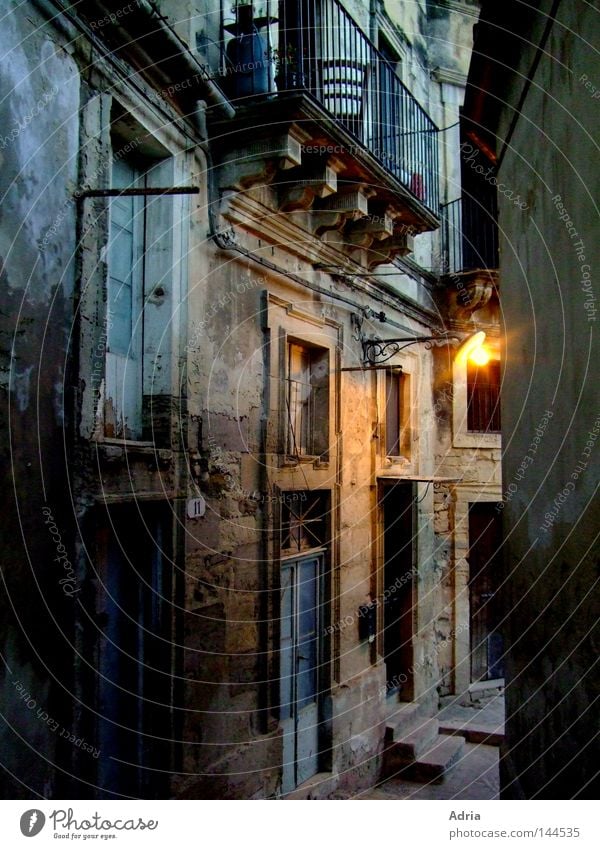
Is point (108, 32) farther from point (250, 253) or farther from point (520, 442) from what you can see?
point (520, 442)

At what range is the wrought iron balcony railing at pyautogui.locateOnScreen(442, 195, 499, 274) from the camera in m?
11.6

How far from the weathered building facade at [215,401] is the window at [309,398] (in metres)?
0.03

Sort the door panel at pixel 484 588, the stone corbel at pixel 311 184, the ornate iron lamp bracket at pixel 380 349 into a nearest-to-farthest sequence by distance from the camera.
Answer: the stone corbel at pixel 311 184 → the ornate iron lamp bracket at pixel 380 349 → the door panel at pixel 484 588

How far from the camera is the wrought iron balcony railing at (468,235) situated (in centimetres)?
1156

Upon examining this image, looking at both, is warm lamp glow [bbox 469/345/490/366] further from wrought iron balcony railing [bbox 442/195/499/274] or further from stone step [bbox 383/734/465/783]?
stone step [bbox 383/734/465/783]

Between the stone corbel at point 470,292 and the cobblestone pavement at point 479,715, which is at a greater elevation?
the stone corbel at point 470,292

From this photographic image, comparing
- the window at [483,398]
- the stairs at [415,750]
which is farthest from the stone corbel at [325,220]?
the stairs at [415,750]

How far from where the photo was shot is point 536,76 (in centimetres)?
419

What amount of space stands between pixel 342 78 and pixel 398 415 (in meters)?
4.63

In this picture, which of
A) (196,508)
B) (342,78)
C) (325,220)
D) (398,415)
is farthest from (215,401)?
(398,415)

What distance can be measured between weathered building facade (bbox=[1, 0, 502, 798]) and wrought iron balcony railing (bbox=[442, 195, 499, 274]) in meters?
1.07

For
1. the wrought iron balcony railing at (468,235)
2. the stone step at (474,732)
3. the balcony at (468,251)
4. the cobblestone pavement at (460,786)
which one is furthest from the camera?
the wrought iron balcony railing at (468,235)

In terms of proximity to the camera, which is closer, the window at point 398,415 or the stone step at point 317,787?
the stone step at point 317,787

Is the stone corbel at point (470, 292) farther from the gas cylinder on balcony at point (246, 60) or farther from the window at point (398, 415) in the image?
the gas cylinder on balcony at point (246, 60)
